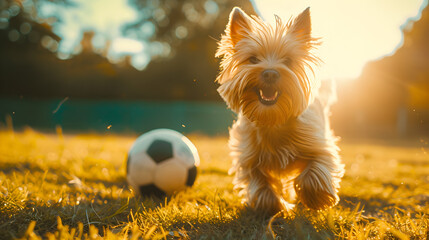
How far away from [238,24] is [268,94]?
756mm

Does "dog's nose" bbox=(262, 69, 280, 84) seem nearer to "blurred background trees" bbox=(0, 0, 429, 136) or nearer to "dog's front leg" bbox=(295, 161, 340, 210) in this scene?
"dog's front leg" bbox=(295, 161, 340, 210)

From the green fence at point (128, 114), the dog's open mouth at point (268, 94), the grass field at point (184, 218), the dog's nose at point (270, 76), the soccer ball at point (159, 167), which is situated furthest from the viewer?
the green fence at point (128, 114)

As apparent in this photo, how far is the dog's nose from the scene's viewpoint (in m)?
2.81

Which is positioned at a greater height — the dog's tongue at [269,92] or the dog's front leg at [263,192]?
the dog's tongue at [269,92]

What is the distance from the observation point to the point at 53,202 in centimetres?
279

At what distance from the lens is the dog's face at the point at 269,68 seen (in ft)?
9.51

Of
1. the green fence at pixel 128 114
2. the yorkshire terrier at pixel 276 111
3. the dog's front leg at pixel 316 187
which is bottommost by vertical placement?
the green fence at pixel 128 114

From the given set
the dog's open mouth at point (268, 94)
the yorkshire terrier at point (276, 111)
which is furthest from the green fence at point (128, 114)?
the dog's open mouth at point (268, 94)

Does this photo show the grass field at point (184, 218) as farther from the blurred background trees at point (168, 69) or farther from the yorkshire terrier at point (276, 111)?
the blurred background trees at point (168, 69)

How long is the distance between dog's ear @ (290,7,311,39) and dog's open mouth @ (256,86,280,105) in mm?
602

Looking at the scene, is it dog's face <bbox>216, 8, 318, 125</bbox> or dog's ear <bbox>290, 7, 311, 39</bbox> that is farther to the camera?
dog's ear <bbox>290, 7, 311, 39</bbox>

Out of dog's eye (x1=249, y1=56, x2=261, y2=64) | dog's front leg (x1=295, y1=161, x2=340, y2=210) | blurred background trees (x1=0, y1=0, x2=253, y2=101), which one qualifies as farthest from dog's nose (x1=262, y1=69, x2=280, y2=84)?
blurred background trees (x1=0, y1=0, x2=253, y2=101)

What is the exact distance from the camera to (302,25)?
10.1ft

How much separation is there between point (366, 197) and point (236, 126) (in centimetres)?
176
